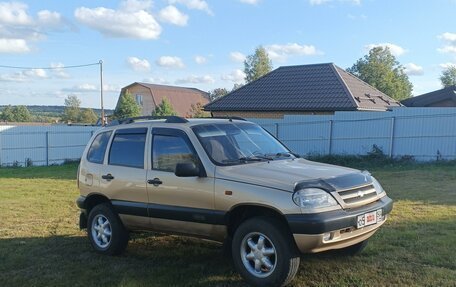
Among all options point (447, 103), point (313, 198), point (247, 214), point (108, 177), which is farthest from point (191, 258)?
point (447, 103)

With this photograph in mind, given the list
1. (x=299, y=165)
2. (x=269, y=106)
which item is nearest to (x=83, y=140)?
(x=269, y=106)

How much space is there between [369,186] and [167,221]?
7.72 ft

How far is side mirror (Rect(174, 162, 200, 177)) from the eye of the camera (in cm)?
522

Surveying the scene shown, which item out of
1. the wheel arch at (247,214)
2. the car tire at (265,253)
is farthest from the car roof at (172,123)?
the car tire at (265,253)

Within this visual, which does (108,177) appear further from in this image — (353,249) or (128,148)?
(353,249)

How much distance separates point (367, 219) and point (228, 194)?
1.46 m

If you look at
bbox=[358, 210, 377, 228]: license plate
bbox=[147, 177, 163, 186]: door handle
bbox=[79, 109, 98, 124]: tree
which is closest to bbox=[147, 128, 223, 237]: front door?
bbox=[147, 177, 163, 186]: door handle

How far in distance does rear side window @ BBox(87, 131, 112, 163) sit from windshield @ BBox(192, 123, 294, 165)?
160 centimetres

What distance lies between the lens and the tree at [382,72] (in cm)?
6475

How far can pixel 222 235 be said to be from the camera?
5242mm

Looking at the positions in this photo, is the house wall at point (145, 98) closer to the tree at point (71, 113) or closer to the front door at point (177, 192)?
the tree at point (71, 113)

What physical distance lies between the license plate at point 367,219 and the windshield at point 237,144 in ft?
4.19

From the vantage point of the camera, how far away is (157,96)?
65.5m

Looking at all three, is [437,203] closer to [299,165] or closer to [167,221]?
[299,165]
